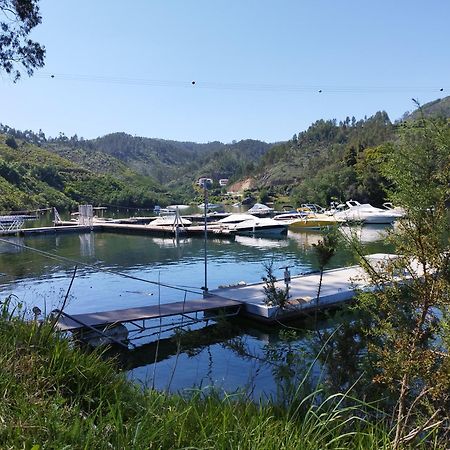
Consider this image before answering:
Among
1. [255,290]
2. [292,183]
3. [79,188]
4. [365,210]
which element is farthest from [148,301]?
[292,183]

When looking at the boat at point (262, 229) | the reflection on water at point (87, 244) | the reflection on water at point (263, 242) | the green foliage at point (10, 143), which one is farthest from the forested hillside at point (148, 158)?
the reflection on water at point (263, 242)

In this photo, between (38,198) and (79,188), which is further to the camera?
(79,188)

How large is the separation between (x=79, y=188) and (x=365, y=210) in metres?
54.9

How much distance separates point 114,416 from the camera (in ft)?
6.33

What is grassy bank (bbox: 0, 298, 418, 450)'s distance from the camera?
179 cm

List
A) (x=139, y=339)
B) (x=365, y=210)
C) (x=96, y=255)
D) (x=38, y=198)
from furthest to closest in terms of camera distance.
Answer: (x=38, y=198)
(x=365, y=210)
(x=96, y=255)
(x=139, y=339)

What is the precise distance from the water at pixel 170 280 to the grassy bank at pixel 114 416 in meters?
0.81

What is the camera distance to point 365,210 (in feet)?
129

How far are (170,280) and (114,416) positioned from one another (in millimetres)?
16802

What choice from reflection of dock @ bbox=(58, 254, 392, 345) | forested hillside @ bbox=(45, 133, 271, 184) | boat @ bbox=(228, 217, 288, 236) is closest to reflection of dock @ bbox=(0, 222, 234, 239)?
boat @ bbox=(228, 217, 288, 236)

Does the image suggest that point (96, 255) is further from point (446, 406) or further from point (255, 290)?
point (446, 406)

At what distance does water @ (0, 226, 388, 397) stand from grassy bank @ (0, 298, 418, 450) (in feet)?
2.65

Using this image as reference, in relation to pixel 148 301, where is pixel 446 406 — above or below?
above

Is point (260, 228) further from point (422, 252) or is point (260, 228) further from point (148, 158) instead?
point (148, 158)
